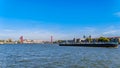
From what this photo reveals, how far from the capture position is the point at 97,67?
27.5 metres

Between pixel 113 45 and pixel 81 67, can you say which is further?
pixel 113 45

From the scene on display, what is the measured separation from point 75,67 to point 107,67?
3.71 meters

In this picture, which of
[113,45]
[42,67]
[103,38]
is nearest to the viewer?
[42,67]

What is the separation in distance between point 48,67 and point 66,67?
2.07m

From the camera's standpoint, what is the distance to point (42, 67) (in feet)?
89.6

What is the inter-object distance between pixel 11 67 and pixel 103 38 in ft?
547

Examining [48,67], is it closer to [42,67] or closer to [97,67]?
[42,67]

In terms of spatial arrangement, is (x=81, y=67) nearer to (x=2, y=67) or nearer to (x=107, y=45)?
(x=2, y=67)

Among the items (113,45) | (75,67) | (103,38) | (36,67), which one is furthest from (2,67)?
(103,38)

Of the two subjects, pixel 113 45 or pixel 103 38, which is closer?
pixel 113 45

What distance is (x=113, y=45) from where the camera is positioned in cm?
11562

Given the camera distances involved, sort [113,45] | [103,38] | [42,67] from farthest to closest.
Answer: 1. [103,38]
2. [113,45]
3. [42,67]

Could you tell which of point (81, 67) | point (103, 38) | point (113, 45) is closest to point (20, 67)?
point (81, 67)

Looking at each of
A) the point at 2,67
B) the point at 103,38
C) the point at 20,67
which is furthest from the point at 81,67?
the point at 103,38
